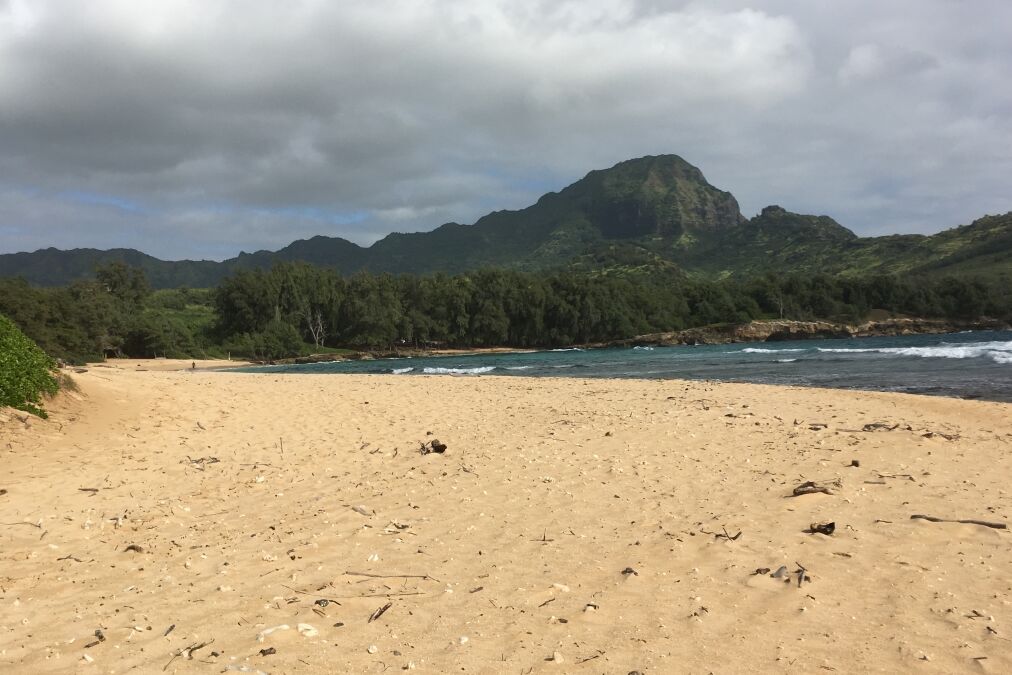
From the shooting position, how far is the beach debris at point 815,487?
6.80 meters

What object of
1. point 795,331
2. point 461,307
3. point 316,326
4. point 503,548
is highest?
point 461,307

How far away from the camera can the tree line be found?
268 ft

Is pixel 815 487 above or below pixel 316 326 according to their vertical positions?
below

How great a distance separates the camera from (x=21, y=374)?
10.1 meters

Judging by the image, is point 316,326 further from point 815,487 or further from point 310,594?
point 310,594

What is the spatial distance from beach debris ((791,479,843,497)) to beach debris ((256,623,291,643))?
5818mm

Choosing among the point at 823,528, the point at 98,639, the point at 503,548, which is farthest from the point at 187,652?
the point at 823,528

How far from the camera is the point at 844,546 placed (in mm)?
5250

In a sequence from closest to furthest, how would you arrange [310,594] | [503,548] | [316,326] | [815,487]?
[310,594] → [503,548] → [815,487] → [316,326]

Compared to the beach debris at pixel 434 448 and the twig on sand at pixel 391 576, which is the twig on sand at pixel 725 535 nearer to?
the twig on sand at pixel 391 576

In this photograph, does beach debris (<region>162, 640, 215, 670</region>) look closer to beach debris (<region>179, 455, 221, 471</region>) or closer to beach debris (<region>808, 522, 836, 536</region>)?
beach debris (<region>808, 522, 836, 536</region>)

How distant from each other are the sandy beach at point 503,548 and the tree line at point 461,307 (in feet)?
238

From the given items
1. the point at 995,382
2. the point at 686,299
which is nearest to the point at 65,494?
the point at 995,382

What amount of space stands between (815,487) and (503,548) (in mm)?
4129
